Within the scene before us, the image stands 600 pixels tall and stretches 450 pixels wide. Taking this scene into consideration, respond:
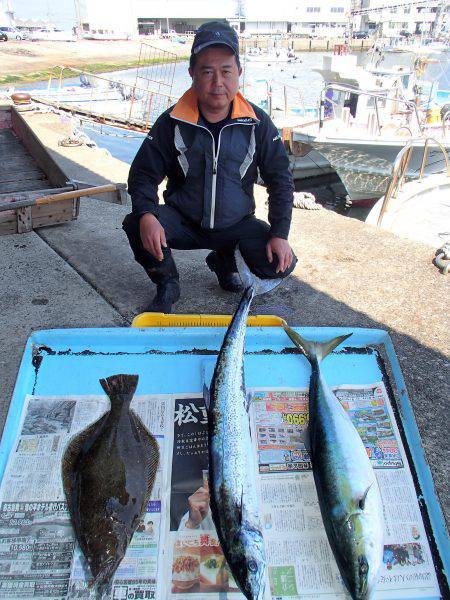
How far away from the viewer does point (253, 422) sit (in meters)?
1.85

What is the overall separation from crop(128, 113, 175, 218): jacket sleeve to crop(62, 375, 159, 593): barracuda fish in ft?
3.96

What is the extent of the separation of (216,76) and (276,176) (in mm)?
676

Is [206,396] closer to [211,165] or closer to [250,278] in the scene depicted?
[250,278]

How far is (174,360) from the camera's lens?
210 centimetres

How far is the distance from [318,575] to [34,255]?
3200 millimetres

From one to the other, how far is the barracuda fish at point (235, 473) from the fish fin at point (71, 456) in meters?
0.48

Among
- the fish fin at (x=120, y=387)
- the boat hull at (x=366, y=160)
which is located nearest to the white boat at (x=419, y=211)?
the boat hull at (x=366, y=160)

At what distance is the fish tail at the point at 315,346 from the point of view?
2080mm

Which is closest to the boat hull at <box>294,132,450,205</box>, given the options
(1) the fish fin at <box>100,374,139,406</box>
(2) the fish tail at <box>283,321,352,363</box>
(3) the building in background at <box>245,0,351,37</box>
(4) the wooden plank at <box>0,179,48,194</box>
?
(4) the wooden plank at <box>0,179,48,194</box>

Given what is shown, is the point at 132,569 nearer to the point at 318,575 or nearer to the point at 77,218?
the point at 318,575

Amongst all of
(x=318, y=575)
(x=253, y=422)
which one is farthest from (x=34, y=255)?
(x=318, y=575)

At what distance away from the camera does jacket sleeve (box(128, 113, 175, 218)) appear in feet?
8.70

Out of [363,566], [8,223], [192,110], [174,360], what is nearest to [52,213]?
[8,223]

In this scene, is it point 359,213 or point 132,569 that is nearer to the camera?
point 132,569
